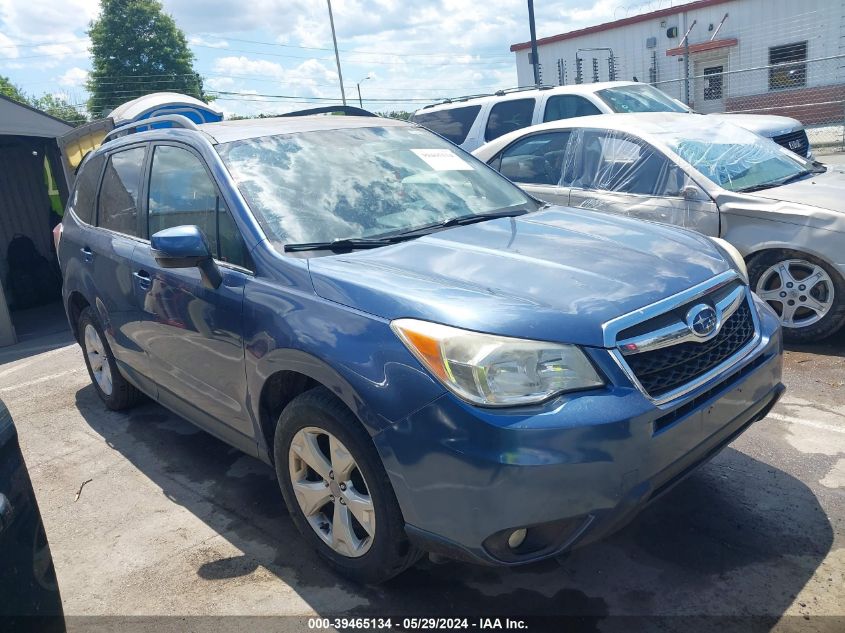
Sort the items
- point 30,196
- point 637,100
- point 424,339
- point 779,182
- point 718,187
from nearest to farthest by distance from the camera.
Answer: point 424,339 → point 718,187 → point 779,182 → point 637,100 → point 30,196

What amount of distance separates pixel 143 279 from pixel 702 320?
9.18ft

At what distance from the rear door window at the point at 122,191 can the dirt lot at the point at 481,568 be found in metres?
1.39

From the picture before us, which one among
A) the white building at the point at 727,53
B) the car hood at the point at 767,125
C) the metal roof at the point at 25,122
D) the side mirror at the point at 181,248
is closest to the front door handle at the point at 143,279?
the side mirror at the point at 181,248

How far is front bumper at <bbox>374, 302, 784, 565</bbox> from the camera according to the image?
7.24ft

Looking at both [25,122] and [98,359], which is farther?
[25,122]

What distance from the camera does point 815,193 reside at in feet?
16.6

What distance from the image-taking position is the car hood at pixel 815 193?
4.85 meters

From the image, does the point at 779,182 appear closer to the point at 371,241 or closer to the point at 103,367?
the point at 371,241

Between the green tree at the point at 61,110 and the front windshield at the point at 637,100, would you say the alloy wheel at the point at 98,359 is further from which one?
the green tree at the point at 61,110

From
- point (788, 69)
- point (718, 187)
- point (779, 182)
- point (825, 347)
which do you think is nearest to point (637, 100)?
point (779, 182)

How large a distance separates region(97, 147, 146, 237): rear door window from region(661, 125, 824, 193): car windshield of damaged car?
380 centimetres

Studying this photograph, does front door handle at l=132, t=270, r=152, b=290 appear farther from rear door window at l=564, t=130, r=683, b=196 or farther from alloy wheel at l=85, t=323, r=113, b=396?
rear door window at l=564, t=130, r=683, b=196

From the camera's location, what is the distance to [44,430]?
16.7 feet

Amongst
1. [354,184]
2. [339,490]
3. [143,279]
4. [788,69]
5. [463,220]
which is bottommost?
[339,490]
